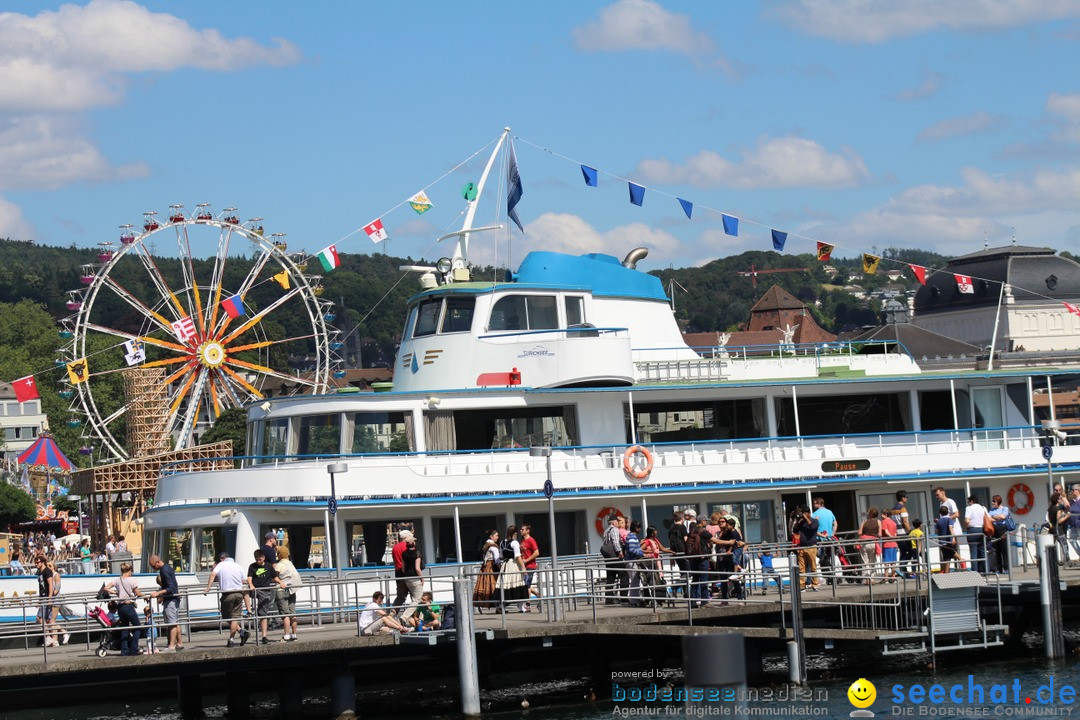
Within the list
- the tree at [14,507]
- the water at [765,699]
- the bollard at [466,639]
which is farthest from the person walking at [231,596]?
the tree at [14,507]

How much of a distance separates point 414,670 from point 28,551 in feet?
107

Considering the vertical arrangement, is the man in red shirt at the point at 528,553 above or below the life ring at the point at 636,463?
below

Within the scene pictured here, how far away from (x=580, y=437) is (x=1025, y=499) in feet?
30.5

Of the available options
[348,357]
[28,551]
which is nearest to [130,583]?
[28,551]

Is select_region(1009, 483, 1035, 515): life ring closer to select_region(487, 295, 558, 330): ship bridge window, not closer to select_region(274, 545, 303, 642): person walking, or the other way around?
select_region(487, 295, 558, 330): ship bridge window

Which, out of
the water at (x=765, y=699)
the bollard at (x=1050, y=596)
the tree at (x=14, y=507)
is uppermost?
the tree at (x=14, y=507)

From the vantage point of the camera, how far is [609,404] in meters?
27.8

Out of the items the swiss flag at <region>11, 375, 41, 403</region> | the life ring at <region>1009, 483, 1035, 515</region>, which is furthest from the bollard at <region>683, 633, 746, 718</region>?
the swiss flag at <region>11, 375, 41, 403</region>

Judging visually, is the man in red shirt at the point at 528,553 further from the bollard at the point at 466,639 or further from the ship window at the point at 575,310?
the ship window at the point at 575,310

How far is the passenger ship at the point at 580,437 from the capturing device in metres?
25.5

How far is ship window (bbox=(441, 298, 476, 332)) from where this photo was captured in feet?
91.7

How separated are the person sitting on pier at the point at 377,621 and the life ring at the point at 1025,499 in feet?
47.0

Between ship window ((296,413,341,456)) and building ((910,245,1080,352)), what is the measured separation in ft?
425

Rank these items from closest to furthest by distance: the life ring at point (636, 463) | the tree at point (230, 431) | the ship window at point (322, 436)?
the ship window at point (322, 436)
the life ring at point (636, 463)
the tree at point (230, 431)
